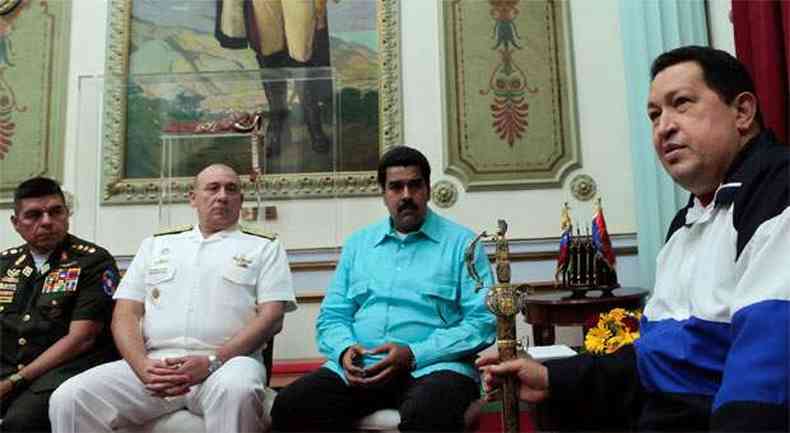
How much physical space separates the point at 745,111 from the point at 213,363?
5.39 feet

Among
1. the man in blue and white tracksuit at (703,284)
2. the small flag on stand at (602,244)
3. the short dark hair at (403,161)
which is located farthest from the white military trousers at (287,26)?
the man in blue and white tracksuit at (703,284)

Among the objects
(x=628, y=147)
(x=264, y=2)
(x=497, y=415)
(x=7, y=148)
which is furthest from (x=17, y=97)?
(x=628, y=147)

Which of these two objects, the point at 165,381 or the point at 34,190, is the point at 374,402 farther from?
the point at 34,190

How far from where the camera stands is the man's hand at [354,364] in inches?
69.5

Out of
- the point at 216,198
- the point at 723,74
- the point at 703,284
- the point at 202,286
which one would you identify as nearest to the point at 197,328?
the point at 202,286

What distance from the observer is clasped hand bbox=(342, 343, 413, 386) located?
1.75m

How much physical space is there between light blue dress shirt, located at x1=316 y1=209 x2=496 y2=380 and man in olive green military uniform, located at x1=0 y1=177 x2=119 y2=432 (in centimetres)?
87

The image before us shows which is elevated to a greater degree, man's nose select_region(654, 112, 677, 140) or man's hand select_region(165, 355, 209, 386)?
man's nose select_region(654, 112, 677, 140)

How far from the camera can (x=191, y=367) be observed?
70.7 inches

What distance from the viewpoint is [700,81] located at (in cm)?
108

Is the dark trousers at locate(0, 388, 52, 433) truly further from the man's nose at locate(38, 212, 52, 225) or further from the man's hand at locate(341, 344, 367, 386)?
the man's hand at locate(341, 344, 367, 386)

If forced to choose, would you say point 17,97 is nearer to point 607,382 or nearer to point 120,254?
point 120,254

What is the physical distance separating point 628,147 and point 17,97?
3649mm

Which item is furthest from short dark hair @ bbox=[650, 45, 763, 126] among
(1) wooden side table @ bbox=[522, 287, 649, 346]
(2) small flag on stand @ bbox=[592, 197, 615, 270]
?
(2) small flag on stand @ bbox=[592, 197, 615, 270]
